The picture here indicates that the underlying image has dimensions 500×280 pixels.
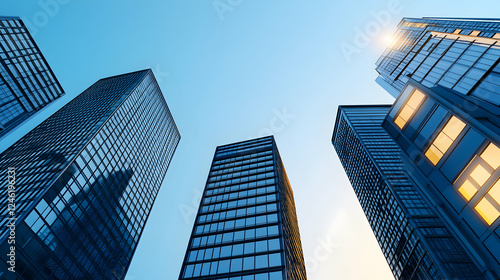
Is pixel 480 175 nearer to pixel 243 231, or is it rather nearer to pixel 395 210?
pixel 243 231

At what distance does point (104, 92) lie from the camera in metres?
93.4

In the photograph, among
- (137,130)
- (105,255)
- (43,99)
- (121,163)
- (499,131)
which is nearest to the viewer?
(499,131)

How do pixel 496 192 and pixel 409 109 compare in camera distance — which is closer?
pixel 496 192

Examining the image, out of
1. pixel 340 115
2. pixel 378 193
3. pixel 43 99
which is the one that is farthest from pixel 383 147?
pixel 43 99

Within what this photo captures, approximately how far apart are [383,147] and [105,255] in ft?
268

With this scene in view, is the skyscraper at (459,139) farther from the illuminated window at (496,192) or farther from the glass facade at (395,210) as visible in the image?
the glass facade at (395,210)

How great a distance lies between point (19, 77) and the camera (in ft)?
246

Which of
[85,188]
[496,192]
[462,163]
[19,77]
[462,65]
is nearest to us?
[496,192]

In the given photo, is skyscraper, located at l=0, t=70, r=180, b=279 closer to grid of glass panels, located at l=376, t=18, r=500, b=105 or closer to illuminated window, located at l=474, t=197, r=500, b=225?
illuminated window, located at l=474, t=197, r=500, b=225

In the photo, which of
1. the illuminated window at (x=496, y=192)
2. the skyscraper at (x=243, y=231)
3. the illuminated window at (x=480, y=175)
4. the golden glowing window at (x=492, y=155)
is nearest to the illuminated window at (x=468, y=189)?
the illuminated window at (x=480, y=175)

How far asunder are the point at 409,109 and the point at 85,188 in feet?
164

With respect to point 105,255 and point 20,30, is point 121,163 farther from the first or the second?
point 20,30

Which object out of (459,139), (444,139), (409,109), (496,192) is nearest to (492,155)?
(496,192)

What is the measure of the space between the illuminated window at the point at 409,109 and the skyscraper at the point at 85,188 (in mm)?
41522
